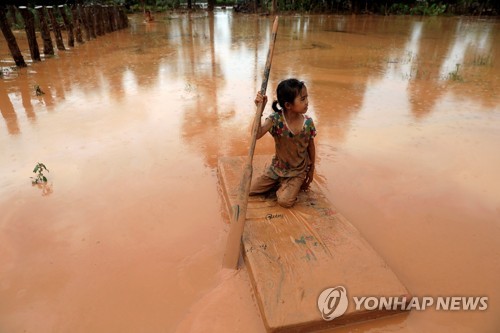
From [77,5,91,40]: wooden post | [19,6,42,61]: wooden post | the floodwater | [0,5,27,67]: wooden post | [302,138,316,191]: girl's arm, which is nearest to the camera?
the floodwater

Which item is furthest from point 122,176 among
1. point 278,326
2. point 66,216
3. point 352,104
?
point 352,104

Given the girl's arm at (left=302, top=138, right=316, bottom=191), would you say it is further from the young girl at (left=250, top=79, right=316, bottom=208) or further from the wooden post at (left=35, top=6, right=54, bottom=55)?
the wooden post at (left=35, top=6, right=54, bottom=55)

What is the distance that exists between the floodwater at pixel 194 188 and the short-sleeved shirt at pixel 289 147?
0.61 m

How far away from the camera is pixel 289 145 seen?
2.70m

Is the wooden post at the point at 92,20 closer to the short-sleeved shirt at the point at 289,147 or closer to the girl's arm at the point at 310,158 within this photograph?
the short-sleeved shirt at the point at 289,147

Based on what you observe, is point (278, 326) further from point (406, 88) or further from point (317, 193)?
point (406, 88)

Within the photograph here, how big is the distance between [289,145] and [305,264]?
0.95 m

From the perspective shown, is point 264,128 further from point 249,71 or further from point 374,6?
point 374,6

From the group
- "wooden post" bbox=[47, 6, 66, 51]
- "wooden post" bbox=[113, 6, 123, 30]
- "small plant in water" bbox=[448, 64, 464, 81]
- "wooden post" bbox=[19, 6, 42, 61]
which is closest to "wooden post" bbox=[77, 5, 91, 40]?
"wooden post" bbox=[47, 6, 66, 51]

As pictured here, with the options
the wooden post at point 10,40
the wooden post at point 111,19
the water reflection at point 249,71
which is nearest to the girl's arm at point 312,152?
the water reflection at point 249,71

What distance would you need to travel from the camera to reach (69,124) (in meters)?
4.67

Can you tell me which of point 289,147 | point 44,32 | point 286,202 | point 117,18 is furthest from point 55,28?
point 286,202

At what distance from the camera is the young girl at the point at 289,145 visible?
8.27ft

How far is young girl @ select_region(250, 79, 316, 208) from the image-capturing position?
99.3 inches
